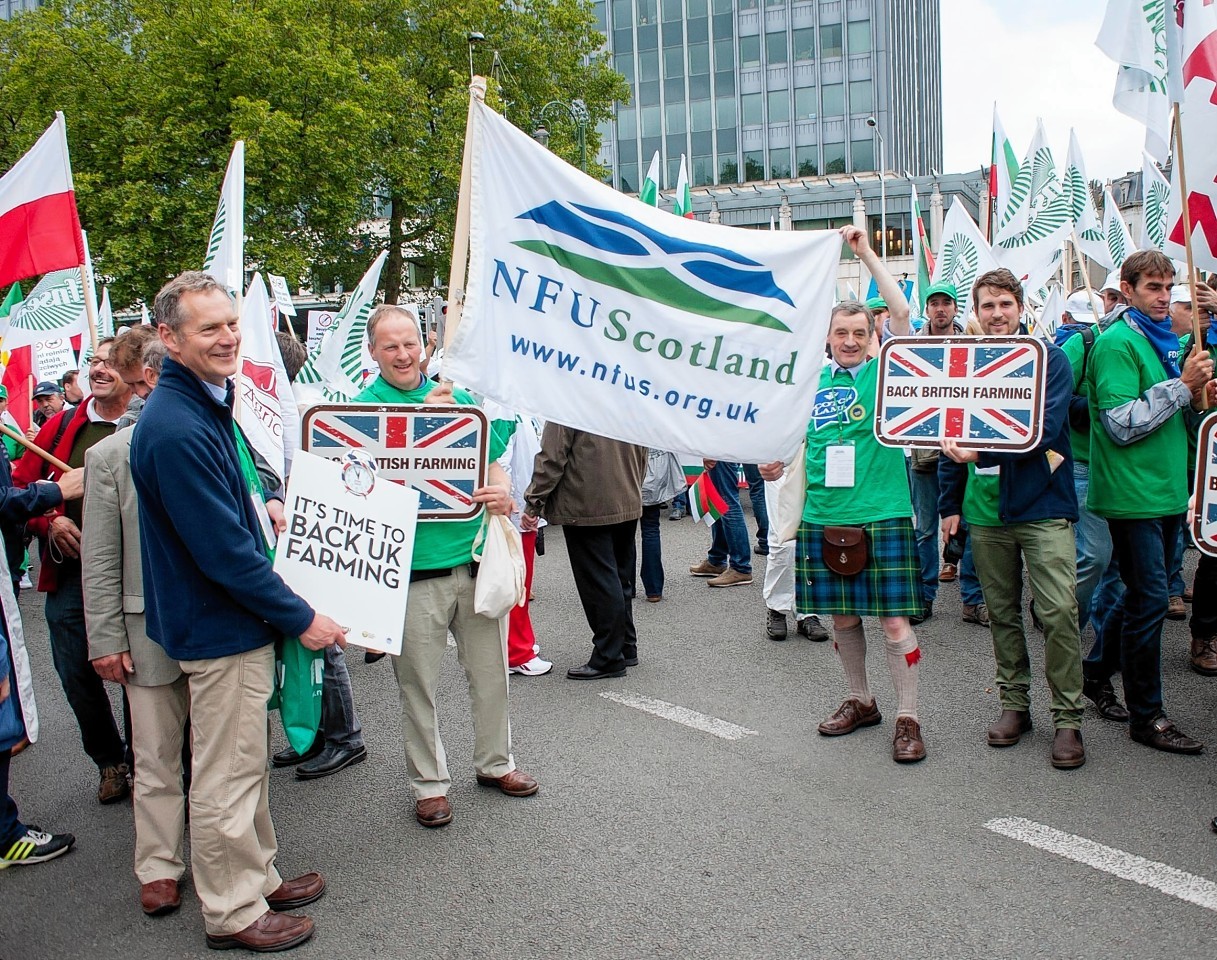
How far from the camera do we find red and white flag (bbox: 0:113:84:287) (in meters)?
5.42

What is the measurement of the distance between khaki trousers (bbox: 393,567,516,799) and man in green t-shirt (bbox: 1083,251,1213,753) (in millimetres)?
2643

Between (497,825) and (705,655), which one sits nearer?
(497,825)

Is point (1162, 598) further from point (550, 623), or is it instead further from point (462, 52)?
point (462, 52)

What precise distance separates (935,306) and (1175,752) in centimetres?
352

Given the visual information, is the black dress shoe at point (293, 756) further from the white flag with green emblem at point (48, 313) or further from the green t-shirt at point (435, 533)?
the white flag with green emblem at point (48, 313)

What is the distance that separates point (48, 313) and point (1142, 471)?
10.2m

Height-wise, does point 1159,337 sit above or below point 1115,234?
below

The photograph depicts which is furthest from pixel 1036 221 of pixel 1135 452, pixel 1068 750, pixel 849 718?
pixel 1068 750

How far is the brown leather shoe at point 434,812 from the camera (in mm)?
4047

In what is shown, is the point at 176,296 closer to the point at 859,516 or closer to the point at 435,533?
the point at 435,533

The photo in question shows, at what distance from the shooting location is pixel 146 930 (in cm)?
342

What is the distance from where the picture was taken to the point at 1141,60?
14.0ft

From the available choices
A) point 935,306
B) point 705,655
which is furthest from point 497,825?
point 935,306

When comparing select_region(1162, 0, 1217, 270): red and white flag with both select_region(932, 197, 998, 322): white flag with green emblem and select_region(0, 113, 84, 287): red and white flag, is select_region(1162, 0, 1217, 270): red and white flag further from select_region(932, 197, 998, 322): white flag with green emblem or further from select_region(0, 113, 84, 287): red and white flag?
select_region(932, 197, 998, 322): white flag with green emblem
